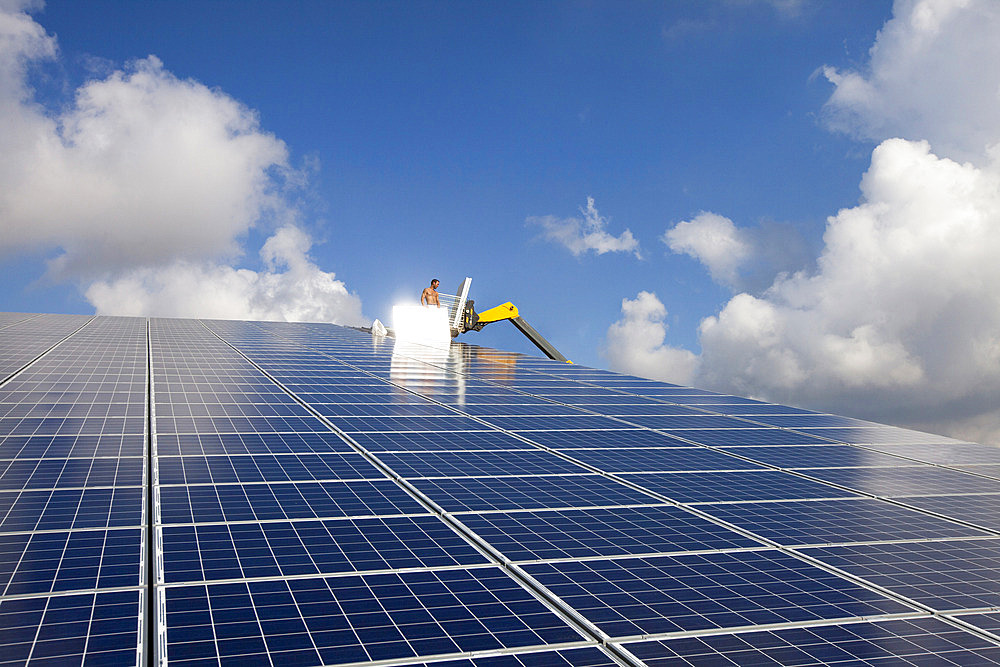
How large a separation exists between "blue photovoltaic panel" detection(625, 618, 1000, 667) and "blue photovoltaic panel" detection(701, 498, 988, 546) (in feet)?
6.52

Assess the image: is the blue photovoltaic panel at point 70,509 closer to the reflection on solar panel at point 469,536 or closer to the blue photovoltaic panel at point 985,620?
the reflection on solar panel at point 469,536

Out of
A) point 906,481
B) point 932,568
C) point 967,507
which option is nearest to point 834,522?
point 932,568

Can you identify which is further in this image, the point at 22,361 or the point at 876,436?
the point at 22,361

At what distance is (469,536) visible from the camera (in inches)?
287

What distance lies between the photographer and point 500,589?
6.11 metres

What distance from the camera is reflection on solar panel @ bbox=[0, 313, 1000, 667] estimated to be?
5.33m

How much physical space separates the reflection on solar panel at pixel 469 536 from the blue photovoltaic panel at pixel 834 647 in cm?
2

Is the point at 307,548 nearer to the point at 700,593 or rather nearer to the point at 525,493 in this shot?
the point at 525,493

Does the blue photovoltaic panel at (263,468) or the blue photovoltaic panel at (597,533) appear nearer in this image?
the blue photovoltaic panel at (597,533)

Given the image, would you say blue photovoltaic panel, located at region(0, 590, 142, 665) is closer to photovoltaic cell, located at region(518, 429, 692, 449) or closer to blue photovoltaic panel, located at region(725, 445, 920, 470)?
photovoltaic cell, located at region(518, 429, 692, 449)

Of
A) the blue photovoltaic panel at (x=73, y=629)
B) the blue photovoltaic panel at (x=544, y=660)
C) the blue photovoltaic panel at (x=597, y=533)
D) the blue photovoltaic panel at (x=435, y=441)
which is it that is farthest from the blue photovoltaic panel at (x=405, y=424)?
the blue photovoltaic panel at (x=544, y=660)

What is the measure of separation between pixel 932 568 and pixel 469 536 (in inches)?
165

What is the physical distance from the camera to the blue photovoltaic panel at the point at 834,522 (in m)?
8.17

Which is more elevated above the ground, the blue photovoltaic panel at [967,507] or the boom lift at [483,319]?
the boom lift at [483,319]
